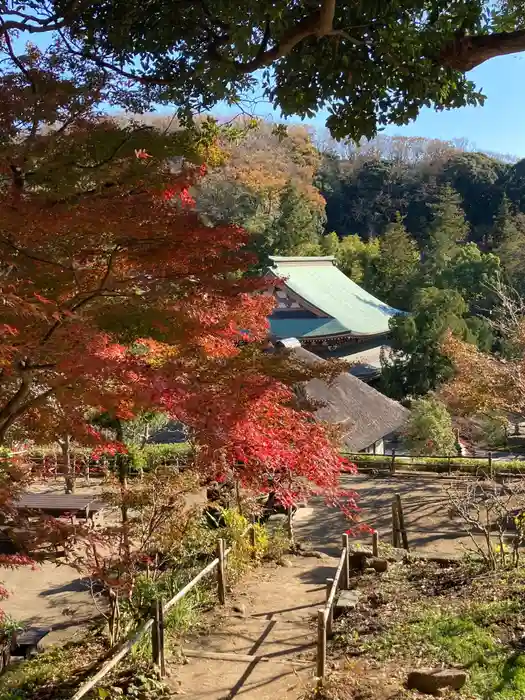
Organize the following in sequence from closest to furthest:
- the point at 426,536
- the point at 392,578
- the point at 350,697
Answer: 1. the point at 350,697
2. the point at 392,578
3. the point at 426,536

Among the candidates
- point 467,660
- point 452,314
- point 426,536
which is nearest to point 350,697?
point 467,660

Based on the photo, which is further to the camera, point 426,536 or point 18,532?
point 426,536

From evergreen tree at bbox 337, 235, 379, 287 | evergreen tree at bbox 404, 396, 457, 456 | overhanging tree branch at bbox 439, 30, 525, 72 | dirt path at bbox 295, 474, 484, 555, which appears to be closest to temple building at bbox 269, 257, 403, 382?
evergreen tree at bbox 404, 396, 457, 456

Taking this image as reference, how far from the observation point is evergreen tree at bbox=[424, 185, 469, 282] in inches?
1257

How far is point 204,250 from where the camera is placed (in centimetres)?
434

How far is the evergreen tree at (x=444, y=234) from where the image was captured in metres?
31.9

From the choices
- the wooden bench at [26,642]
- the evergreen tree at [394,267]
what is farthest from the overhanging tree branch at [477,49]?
the evergreen tree at [394,267]

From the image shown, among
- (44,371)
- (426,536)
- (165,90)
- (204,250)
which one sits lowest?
(426,536)

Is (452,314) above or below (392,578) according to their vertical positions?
above

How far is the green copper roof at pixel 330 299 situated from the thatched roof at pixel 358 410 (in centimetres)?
596

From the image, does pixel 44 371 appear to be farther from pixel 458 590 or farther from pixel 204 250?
pixel 458 590

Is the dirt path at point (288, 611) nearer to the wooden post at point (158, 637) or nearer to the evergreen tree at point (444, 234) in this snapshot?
the wooden post at point (158, 637)

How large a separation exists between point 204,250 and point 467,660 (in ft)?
12.1

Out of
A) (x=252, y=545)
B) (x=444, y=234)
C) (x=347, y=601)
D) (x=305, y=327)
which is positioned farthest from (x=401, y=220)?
(x=347, y=601)
